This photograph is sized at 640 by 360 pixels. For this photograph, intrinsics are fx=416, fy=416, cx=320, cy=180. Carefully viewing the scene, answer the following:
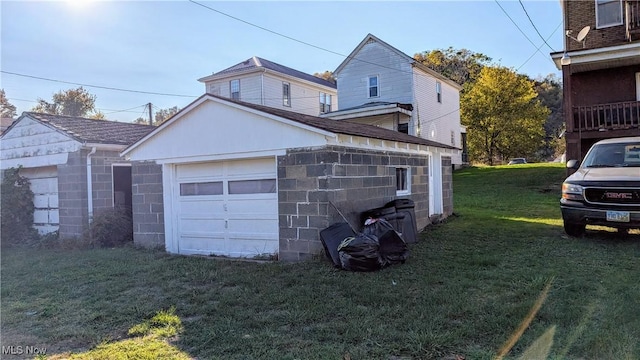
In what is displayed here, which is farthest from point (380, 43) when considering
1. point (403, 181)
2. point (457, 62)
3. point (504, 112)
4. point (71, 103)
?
point (71, 103)

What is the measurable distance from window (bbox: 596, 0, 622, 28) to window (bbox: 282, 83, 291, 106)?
53.6ft

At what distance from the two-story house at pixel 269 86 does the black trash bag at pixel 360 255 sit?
1889 cm

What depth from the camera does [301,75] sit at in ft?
91.1

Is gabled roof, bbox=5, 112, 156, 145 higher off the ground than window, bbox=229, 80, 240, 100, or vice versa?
window, bbox=229, 80, 240, 100

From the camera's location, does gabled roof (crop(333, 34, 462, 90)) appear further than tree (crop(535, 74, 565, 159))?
No

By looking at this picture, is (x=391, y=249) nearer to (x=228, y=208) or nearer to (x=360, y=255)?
(x=360, y=255)

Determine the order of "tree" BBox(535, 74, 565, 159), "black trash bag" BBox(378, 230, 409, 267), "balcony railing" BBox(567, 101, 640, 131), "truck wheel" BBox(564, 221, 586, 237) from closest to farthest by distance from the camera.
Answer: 1. "black trash bag" BBox(378, 230, 409, 267)
2. "truck wheel" BBox(564, 221, 586, 237)
3. "balcony railing" BBox(567, 101, 640, 131)
4. "tree" BBox(535, 74, 565, 159)

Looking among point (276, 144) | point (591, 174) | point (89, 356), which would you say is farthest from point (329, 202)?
point (591, 174)

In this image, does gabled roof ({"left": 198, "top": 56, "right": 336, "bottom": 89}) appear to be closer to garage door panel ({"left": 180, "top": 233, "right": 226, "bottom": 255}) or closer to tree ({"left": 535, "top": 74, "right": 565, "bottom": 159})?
garage door panel ({"left": 180, "top": 233, "right": 226, "bottom": 255})

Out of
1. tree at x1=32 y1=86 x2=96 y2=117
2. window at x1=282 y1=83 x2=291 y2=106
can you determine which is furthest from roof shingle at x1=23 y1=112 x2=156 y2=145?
tree at x1=32 y1=86 x2=96 y2=117

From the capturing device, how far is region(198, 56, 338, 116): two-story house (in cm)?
2438

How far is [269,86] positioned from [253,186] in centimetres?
1739

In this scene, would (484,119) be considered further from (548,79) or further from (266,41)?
(548,79)

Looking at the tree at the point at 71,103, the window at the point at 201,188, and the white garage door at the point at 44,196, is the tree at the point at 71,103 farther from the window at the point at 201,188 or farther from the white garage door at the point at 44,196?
the window at the point at 201,188
